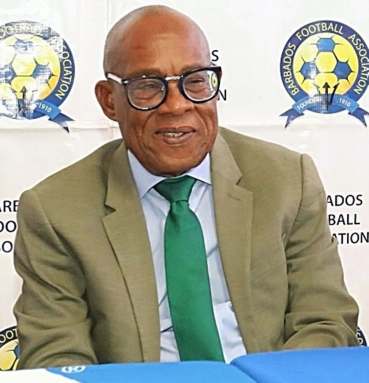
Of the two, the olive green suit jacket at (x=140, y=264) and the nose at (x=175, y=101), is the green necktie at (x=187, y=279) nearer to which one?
the olive green suit jacket at (x=140, y=264)

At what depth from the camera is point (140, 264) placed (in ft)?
5.09

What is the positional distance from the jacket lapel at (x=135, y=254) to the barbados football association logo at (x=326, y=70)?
36.6 inches

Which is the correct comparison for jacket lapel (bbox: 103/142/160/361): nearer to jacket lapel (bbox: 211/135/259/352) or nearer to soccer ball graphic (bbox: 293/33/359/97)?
jacket lapel (bbox: 211/135/259/352)

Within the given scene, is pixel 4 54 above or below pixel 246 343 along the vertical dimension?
above

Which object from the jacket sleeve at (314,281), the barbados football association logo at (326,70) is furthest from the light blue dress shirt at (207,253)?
the barbados football association logo at (326,70)

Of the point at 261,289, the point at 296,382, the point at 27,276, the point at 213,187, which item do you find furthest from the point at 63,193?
the point at 296,382

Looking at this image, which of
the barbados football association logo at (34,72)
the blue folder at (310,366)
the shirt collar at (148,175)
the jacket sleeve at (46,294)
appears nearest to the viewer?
the blue folder at (310,366)

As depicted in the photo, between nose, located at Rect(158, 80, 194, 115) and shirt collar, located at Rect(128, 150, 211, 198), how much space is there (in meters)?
0.14

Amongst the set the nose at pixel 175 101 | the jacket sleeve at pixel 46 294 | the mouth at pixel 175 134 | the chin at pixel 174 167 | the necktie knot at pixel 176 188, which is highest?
the nose at pixel 175 101

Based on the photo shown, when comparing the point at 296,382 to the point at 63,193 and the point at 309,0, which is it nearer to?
the point at 63,193

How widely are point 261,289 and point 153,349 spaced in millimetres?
227

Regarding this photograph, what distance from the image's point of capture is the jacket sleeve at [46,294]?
150 cm

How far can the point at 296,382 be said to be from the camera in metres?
1.00

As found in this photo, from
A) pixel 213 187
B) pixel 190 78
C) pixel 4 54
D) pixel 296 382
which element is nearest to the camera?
pixel 296 382
